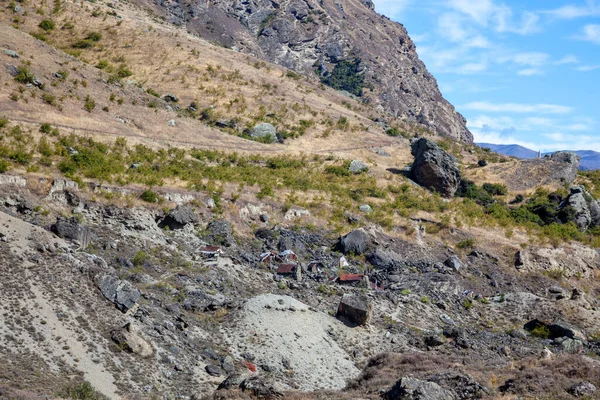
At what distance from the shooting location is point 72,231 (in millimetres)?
27703

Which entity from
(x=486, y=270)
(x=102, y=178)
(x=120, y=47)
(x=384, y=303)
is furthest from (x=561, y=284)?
(x=120, y=47)

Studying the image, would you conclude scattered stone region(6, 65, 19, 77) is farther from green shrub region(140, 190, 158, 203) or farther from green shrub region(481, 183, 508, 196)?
green shrub region(481, 183, 508, 196)

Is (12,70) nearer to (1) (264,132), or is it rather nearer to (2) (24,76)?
(2) (24,76)

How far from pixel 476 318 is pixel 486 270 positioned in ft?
21.8

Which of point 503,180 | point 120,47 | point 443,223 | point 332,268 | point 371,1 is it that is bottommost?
point 332,268

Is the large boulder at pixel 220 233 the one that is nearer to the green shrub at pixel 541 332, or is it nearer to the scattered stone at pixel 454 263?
the scattered stone at pixel 454 263

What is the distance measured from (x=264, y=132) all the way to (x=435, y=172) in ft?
54.1

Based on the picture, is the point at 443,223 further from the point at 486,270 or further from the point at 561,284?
the point at 561,284

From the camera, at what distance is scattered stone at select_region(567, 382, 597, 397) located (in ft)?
63.7

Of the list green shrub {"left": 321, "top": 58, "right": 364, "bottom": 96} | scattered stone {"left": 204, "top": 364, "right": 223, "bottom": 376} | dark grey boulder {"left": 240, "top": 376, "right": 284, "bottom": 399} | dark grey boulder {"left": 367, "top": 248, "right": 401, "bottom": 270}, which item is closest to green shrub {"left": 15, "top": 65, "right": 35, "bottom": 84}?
dark grey boulder {"left": 367, "top": 248, "right": 401, "bottom": 270}

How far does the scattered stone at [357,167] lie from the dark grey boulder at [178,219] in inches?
816

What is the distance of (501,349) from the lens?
29625 mm

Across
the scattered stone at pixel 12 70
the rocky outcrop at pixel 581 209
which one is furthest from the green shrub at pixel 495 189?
the scattered stone at pixel 12 70

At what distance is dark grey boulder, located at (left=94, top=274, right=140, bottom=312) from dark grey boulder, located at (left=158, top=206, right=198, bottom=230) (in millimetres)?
8598
